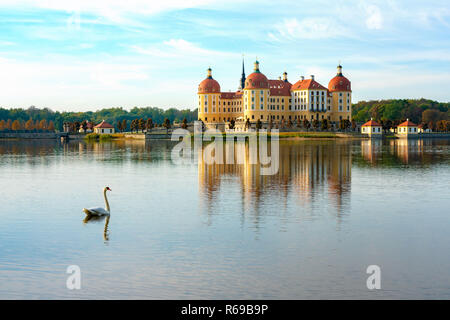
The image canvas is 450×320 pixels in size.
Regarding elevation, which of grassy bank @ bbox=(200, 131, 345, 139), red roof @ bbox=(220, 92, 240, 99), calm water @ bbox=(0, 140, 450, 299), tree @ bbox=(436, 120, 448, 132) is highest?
red roof @ bbox=(220, 92, 240, 99)

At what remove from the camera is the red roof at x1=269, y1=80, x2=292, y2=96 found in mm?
136375

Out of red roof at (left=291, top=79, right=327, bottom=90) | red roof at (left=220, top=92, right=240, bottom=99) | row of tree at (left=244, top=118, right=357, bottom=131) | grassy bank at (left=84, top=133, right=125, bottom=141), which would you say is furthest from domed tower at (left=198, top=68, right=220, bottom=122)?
grassy bank at (left=84, top=133, right=125, bottom=141)

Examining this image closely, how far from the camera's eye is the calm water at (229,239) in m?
11.4

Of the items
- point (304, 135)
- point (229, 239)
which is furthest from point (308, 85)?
point (229, 239)

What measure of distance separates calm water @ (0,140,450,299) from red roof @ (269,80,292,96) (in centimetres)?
10915

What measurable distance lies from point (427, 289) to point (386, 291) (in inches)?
34.2

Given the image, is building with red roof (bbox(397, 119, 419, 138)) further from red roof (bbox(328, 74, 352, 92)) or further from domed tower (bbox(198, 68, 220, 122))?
domed tower (bbox(198, 68, 220, 122))

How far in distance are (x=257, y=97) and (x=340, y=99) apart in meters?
21.5

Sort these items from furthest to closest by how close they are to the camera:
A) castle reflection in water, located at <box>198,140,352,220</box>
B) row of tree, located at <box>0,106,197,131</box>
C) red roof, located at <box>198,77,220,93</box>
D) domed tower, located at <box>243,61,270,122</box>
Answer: row of tree, located at <box>0,106,197,131</box>
red roof, located at <box>198,77,220,93</box>
domed tower, located at <box>243,61,270,122</box>
castle reflection in water, located at <box>198,140,352,220</box>

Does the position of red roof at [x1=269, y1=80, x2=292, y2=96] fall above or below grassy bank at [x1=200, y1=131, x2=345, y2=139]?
above

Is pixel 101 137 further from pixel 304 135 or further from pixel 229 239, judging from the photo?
pixel 229 239

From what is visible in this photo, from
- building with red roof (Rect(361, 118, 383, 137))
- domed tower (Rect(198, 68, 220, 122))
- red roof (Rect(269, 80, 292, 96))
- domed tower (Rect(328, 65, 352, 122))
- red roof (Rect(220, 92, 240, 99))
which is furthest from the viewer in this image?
red roof (Rect(220, 92, 240, 99))

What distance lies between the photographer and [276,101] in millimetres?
135875
